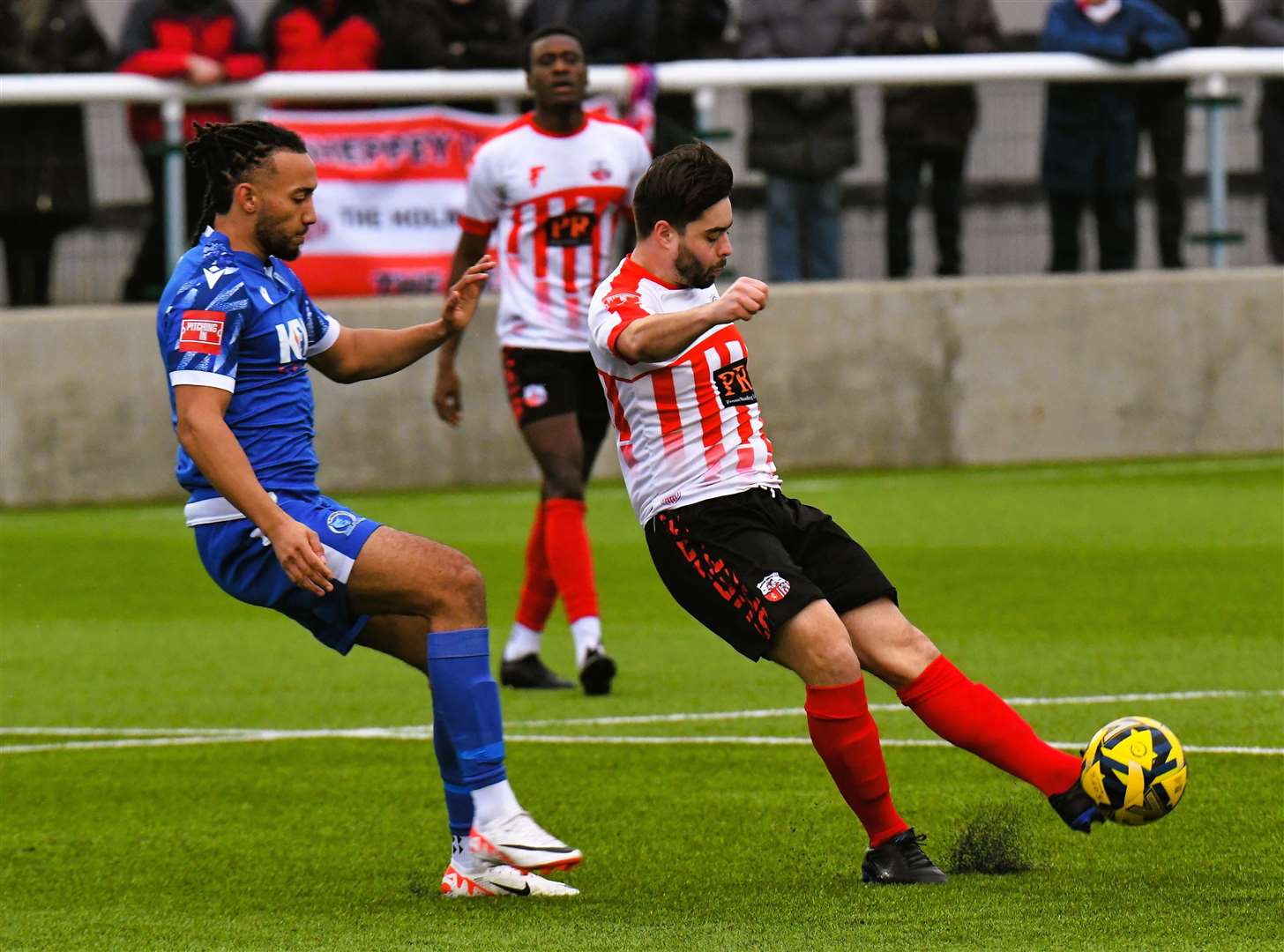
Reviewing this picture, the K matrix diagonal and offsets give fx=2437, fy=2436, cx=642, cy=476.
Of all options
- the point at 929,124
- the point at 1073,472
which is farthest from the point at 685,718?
the point at 929,124

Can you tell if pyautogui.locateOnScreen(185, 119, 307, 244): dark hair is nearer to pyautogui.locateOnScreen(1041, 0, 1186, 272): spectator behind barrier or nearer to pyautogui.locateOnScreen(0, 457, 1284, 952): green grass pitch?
pyautogui.locateOnScreen(0, 457, 1284, 952): green grass pitch

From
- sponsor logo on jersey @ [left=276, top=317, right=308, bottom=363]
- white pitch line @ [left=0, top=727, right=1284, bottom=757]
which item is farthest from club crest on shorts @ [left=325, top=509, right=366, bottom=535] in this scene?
white pitch line @ [left=0, top=727, right=1284, bottom=757]

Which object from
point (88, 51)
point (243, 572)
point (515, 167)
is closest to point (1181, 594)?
point (515, 167)

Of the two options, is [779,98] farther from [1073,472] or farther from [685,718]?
[685,718]

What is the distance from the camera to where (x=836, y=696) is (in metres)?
5.76

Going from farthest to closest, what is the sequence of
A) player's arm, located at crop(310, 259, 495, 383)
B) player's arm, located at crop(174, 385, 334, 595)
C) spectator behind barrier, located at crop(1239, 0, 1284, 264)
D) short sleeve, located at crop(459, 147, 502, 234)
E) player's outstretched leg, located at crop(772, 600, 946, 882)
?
1. spectator behind barrier, located at crop(1239, 0, 1284, 264)
2. short sleeve, located at crop(459, 147, 502, 234)
3. player's arm, located at crop(310, 259, 495, 383)
4. player's outstretched leg, located at crop(772, 600, 946, 882)
5. player's arm, located at crop(174, 385, 334, 595)

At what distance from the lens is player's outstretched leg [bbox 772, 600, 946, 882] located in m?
5.75

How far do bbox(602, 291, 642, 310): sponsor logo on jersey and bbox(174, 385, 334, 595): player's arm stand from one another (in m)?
0.90

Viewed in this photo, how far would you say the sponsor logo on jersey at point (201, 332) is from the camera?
5.80m

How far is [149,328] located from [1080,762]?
418 inches

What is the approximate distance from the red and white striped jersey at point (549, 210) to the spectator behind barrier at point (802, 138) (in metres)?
6.06

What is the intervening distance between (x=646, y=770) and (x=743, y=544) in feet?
5.98

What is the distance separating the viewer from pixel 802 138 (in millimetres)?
15719

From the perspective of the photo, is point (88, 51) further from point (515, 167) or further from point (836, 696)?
point (836, 696)
